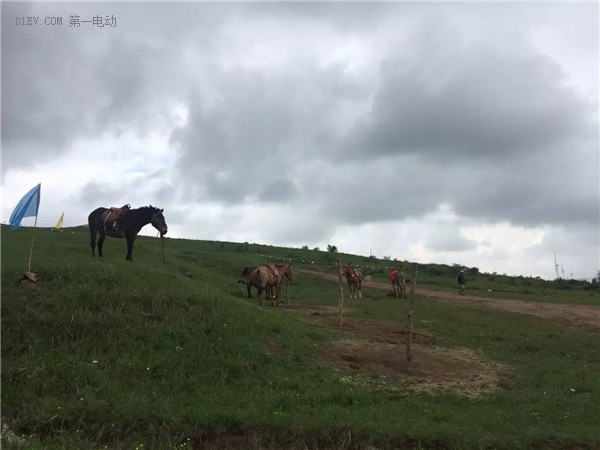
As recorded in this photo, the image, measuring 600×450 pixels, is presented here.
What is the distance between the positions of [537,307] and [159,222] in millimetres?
21742

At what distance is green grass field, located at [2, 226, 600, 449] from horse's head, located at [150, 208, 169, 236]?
3578mm

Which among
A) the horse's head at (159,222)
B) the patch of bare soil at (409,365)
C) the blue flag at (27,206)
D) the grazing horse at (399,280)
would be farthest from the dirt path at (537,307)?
the blue flag at (27,206)

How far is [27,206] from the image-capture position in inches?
462

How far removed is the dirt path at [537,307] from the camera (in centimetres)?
2317

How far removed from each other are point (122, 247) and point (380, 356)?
872 inches

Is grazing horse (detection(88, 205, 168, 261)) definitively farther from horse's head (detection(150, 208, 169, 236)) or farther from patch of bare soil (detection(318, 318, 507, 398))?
patch of bare soil (detection(318, 318, 507, 398))

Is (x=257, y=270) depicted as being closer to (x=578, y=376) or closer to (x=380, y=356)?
(x=380, y=356)

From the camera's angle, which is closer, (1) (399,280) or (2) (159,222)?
(2) (159,222)

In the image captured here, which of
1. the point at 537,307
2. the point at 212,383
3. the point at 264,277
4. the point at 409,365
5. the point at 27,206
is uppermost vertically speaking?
the point at 27,206

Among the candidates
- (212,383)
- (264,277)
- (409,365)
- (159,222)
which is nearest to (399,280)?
(264,277)

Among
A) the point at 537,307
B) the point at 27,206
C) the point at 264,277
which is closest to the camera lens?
the point at 27,206

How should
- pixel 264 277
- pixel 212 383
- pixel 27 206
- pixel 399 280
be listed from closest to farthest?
pixel 212 383, pixel 27 206, pixel 264 277, pixel 399 280

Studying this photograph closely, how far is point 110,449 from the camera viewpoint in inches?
276

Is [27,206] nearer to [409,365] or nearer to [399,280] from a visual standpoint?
[409,365]
